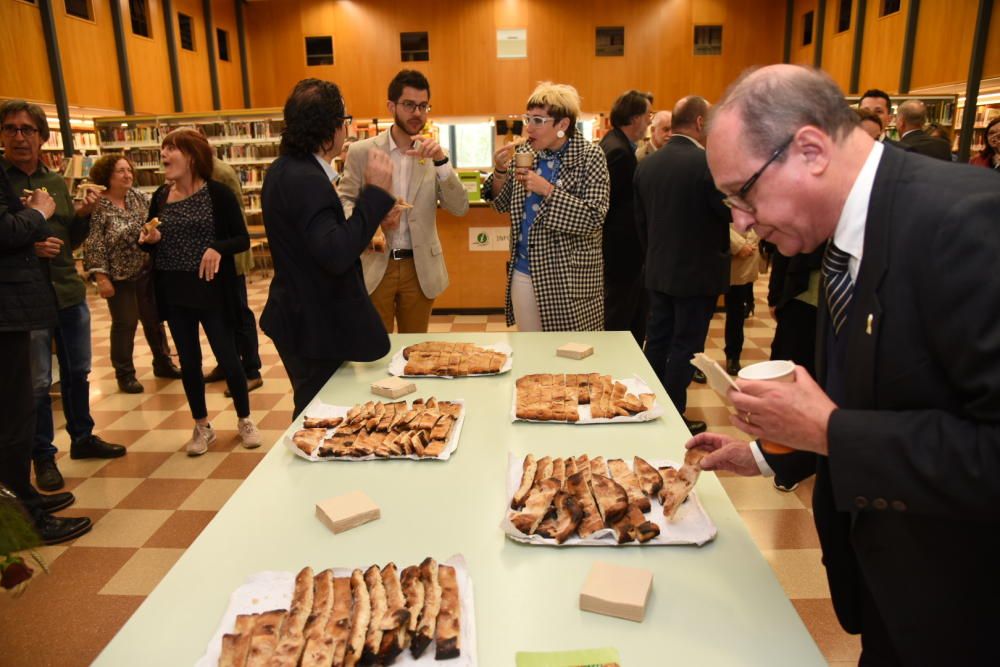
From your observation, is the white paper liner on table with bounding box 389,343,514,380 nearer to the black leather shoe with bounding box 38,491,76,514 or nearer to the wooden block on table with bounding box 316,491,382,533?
the wooden block on table with bounding box 316,491,382,533

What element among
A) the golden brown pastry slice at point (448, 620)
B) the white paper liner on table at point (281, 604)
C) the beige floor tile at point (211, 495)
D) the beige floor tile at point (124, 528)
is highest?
the golden brown pastry slice at point (448, 620)

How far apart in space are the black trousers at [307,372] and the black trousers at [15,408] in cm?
107

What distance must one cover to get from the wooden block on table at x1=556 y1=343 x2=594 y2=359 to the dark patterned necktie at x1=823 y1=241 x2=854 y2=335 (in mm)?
1337

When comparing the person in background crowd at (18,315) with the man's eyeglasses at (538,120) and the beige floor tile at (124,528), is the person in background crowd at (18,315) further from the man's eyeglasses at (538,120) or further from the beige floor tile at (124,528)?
the man's eyeglasses at (538,120)

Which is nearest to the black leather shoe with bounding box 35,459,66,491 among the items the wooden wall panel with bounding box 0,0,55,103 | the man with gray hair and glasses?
the man with gray hair and glasses

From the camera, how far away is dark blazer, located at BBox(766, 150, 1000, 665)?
88 cm

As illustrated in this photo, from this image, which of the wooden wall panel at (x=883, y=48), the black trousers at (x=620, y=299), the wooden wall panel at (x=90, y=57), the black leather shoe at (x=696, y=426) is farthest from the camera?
the wooden wall panel at (x=883, y=48)

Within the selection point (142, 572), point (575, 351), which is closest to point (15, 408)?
point (142, 572)

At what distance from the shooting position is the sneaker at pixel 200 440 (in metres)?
3.76

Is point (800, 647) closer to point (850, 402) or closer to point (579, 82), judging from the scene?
point (850, 402)

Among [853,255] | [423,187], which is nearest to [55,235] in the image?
[423,187]

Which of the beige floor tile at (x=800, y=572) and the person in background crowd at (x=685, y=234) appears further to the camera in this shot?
the person in background crowd at (x=685, y=234)

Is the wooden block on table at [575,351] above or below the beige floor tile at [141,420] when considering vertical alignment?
above

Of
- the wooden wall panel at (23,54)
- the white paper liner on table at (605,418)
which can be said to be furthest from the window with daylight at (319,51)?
the white paper liner on table at (605,418)
